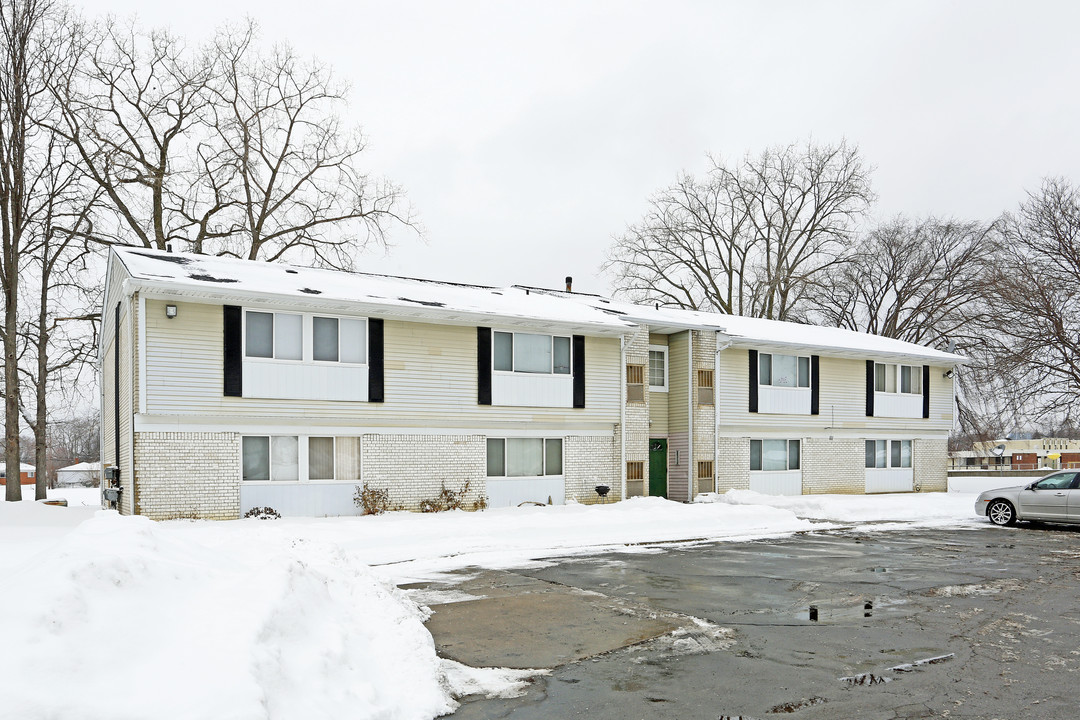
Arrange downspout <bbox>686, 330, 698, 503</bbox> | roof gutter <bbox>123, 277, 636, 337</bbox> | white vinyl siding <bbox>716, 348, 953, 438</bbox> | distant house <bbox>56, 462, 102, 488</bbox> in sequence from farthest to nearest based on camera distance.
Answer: distant house <bbox>56, 462, 102, 488</bbox>
white vinyl siding <bbox>716, 348, 953, 438</bbox>
downspout <bbox>686, 330, 698, 503</bbox>
roof gutter <bbox>123, 277, 636, 337</bbox>

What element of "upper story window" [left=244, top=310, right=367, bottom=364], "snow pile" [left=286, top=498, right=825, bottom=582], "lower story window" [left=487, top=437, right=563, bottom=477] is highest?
"upper story window" [left=244, top=310, right=367, bottom=364]

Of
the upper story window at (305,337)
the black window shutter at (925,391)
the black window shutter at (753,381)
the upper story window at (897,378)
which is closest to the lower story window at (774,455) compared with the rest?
the black window shutter at (753,381)

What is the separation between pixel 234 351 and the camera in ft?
57.7

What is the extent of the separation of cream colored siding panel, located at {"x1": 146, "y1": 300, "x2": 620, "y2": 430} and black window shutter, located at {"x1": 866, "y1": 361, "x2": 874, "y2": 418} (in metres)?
11.3

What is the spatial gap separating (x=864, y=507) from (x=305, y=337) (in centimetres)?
1571

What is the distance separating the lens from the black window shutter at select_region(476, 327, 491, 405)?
823 inches

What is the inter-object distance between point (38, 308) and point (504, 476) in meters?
22.6

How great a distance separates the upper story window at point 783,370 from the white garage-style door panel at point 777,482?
9.67ft

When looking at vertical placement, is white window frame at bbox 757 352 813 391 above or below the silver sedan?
above

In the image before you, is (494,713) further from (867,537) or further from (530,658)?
(867,537)

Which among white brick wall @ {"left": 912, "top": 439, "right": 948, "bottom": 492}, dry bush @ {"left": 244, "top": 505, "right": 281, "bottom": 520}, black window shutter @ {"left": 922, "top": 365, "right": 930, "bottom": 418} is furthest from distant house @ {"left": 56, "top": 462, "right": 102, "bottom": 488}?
black window shutter @ {"left": 922, "top": 365, "right": 930, "bottom": 418}

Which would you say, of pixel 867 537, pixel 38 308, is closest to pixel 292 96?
pixel 38 308

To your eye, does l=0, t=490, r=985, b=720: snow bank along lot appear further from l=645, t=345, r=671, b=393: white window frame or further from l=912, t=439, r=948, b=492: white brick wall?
l=912, t=439, r=948, b=492: white brick wall

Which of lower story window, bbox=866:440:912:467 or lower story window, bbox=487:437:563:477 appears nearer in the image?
lower story window, bbox=487:437:563:477
